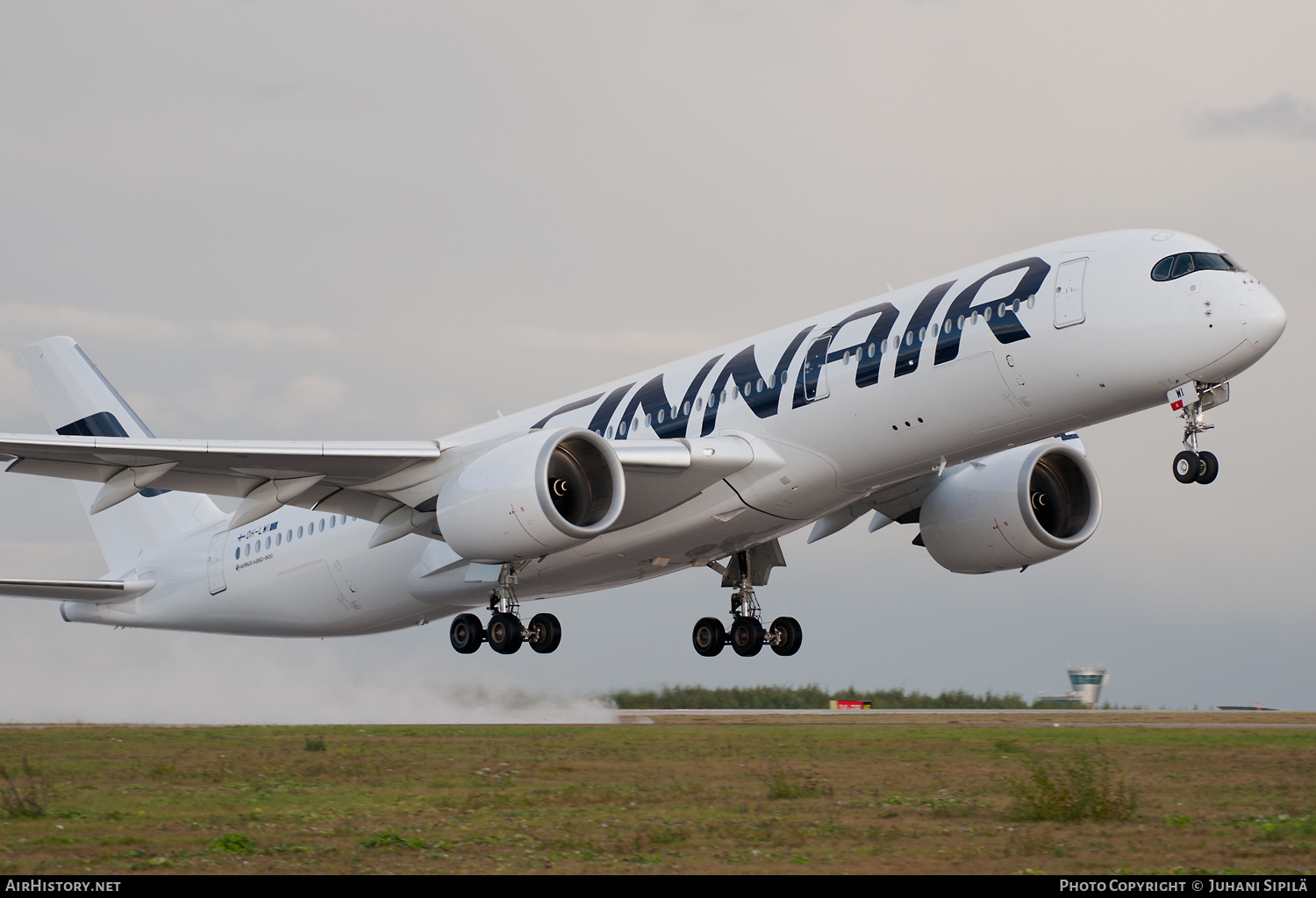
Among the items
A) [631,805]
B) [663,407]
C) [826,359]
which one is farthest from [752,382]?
[631,805]

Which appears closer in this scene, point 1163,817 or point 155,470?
point 1163,817

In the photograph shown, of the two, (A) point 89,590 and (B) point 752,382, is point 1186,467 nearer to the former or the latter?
(B) point 752,382

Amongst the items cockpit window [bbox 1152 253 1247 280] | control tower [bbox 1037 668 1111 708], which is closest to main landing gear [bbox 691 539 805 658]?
cockpit window [bbox 1152 253 1247 280]

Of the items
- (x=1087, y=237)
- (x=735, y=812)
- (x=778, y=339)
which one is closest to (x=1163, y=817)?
(x=735, y=812)

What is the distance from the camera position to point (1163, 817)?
1367 centimetres

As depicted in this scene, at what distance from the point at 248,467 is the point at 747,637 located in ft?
37.6

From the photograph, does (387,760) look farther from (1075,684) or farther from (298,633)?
(1075,684)

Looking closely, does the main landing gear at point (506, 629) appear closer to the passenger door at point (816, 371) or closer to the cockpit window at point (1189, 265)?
the passenger door at point (816, 371)

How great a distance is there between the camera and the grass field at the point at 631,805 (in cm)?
1121

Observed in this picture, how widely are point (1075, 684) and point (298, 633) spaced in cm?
3772

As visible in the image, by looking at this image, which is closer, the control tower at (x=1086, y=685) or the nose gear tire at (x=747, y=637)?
the nose gear tire at (x=747, y=637)

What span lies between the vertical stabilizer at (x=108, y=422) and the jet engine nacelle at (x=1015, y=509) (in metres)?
19.1

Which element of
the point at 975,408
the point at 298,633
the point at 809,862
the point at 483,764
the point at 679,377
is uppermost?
the point at 679,377

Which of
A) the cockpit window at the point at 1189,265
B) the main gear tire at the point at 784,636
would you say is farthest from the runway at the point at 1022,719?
the cockpit window at the point at 1189,265
